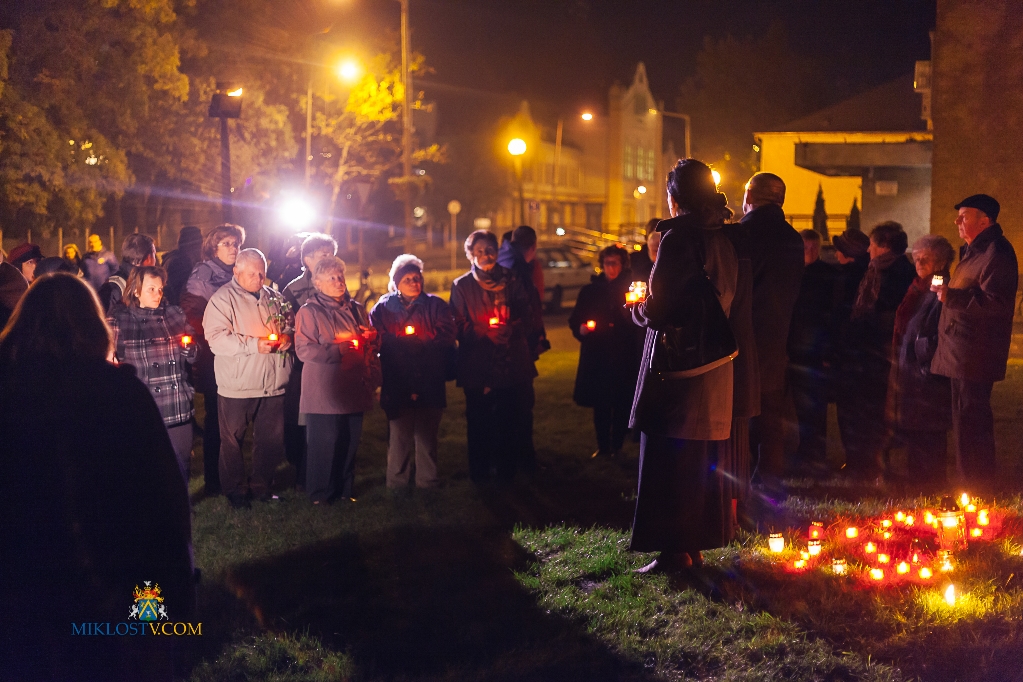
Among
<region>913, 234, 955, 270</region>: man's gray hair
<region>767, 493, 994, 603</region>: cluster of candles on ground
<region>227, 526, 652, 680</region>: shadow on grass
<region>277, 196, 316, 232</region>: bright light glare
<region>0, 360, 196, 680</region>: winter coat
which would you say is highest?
<region>277, 196, 316, 232</region>: bright light glare

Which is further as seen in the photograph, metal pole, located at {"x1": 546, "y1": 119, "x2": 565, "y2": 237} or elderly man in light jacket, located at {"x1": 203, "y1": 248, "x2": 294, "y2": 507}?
metal pole, located at {"x1": 546, "y1": 119, "x2": 565, "y2": 237}

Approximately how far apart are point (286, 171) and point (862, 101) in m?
27.8

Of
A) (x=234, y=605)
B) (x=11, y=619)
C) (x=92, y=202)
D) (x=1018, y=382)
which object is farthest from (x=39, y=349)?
(x=92, y=202)

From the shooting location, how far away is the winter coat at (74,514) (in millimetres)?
2969

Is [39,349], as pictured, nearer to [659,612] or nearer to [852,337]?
[659,612]

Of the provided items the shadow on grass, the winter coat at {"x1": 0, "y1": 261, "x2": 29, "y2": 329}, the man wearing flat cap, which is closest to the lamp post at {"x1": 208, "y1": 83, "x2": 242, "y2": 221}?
the winter coat at {"x1": 0, "y1": 261, "x2": 29, "y2": 329}

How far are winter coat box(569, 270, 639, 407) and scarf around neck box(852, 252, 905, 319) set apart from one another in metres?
2.02

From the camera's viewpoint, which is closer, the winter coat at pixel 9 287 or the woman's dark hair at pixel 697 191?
the woman's dark hair at pixel 697 191

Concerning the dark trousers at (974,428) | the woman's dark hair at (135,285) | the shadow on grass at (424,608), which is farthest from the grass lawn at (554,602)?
the woman's dark hair at (135,285)

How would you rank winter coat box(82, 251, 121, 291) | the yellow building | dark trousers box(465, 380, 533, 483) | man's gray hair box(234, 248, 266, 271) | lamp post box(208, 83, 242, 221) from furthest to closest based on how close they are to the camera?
the yellow building → lamp post box(208, 83, 242, 221) → winter coat box(82, 251, 121, 291) → dark trousers box(465, 380, 533, 483) → man's gray hair box(234, 248, 266, 271)

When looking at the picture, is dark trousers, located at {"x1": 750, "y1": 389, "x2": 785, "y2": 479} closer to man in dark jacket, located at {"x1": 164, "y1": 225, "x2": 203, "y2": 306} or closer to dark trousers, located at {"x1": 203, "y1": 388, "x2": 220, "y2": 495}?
dark trousers, located at {"x1": 203, "y1": 388, "x2": 220, "y2": 495}

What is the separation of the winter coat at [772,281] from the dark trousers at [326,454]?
10.4 feet

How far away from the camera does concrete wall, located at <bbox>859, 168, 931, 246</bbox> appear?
3266 cm

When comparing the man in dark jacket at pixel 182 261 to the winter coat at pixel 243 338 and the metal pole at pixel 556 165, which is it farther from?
the metal pole at pixel 556 165
